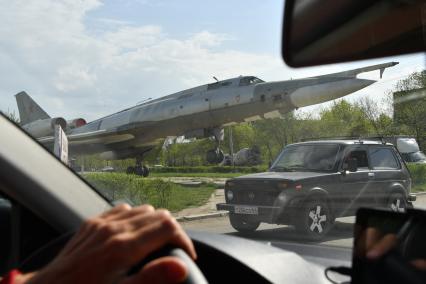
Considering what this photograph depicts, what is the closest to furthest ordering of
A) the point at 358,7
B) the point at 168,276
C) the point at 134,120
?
the point at 168,276
the point at 358,7
the point at 134,120

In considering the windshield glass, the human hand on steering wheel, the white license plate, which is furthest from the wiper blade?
the human hand on steering wheel

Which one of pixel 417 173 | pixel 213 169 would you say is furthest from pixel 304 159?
pixel 213 169

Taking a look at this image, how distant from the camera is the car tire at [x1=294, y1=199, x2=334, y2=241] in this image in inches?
154

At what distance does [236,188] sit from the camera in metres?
7.08

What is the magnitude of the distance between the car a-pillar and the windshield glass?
960mm

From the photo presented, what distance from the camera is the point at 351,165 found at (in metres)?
4.59

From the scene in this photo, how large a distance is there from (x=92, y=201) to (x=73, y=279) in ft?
3.47

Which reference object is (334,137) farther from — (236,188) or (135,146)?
(135,146)

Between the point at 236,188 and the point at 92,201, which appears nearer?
the point at 92,201

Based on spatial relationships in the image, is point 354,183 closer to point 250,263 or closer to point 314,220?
point 314,220

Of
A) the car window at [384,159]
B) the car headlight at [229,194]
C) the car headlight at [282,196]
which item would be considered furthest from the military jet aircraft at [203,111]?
the car window at [384,159]

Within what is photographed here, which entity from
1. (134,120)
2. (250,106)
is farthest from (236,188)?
(134,120)

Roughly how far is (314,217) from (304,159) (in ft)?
9.00

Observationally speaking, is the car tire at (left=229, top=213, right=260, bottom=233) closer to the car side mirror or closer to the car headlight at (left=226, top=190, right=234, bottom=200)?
the car side mirror
